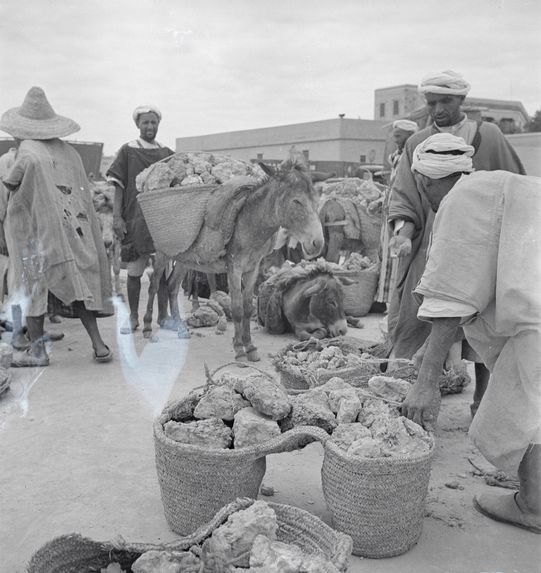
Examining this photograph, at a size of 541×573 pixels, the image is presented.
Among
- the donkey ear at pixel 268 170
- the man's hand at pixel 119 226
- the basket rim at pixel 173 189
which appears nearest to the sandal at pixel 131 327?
the man's hand at pixel 119 226

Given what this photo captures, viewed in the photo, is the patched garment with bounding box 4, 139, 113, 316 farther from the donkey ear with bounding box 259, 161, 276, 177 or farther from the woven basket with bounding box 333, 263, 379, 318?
the woven basket with bounding box 333, 263, 379, 318

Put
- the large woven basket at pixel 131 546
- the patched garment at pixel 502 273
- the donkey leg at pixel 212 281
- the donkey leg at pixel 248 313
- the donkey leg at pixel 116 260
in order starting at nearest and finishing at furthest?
the large woven basket at pixel 131 546 < the patched garment at pixel 502 273 < the donkey leg at pixel 248 313 < the donkey leg at pixel 212 281 < the donkey leg at pixel 116 260

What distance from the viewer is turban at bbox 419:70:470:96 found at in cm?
420

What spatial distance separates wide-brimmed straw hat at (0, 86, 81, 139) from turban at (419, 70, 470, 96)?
10.4 ft

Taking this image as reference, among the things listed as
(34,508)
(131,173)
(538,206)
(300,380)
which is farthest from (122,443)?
(131,173)

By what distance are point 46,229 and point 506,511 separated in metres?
4.24

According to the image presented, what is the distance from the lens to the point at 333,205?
10.6m

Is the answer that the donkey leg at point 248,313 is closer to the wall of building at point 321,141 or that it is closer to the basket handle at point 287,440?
the basket handle at point 287,440

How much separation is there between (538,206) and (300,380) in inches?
86.5

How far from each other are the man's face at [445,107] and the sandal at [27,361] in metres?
3.88

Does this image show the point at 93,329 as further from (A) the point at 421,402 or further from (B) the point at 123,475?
(A) the point at 421,402

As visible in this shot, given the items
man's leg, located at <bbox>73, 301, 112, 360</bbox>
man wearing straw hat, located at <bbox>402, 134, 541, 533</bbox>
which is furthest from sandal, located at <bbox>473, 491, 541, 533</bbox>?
man's leg, located at <bbox>73, 301, 112, 360</bbox>

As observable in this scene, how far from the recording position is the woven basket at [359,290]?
8383mm

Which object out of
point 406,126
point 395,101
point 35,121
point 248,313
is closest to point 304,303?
point 248,313
